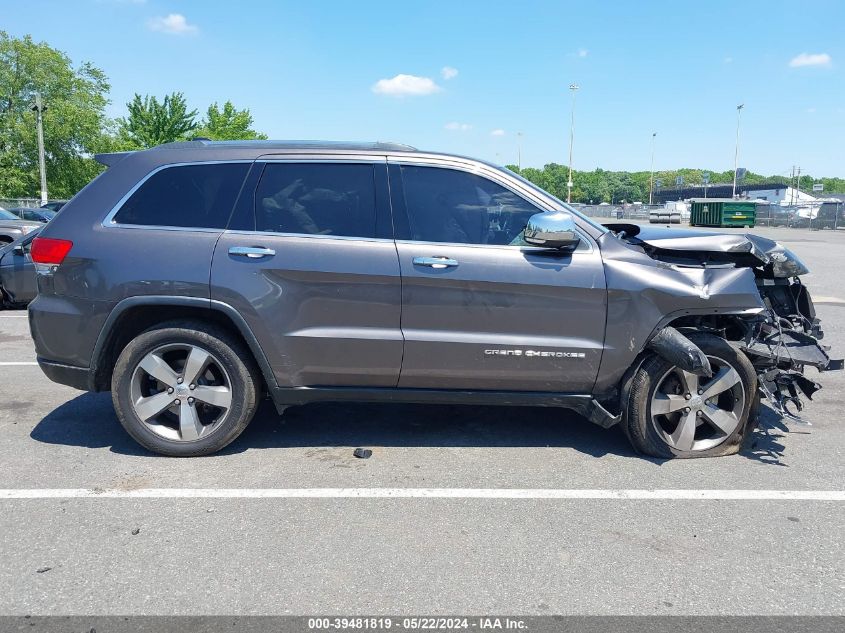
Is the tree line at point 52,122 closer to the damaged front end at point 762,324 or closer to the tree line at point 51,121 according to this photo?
the tree line at point 51,121

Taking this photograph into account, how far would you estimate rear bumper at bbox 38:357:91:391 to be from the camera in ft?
14.0

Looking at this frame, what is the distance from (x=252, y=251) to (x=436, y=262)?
1128 mm

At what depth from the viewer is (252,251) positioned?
411cm

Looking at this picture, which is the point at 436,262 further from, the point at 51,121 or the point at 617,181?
the point at 617,181

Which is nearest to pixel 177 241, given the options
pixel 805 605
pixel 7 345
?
pixel 805 605

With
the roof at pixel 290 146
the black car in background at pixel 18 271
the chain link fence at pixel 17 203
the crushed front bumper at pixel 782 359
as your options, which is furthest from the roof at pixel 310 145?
the chain link fence at pixel 17 203

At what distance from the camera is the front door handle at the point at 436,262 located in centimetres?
408

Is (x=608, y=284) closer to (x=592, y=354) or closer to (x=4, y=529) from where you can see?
(x=592, y=354)

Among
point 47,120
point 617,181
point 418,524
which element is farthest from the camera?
point 617,181

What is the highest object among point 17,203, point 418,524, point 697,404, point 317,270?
point 17,203

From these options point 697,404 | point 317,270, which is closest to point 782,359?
point 697,404

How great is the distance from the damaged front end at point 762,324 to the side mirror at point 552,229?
0.66 meters

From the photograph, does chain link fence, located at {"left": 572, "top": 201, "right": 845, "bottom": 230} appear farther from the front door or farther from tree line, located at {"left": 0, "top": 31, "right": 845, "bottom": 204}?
the front door

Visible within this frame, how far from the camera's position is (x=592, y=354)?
4.19m
